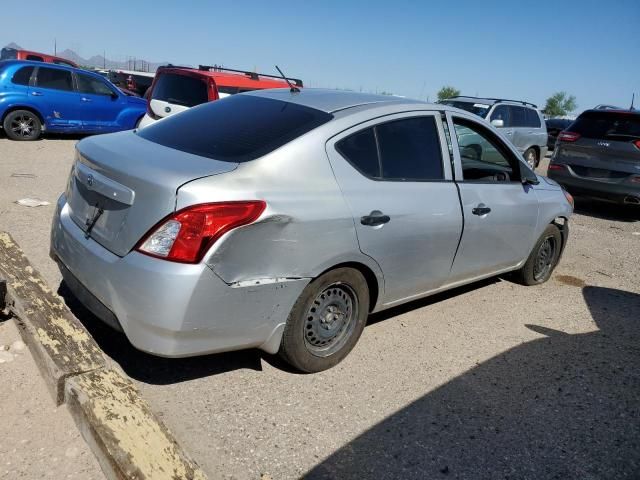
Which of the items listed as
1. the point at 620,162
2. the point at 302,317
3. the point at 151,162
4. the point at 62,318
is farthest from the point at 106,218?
the point at 620,162

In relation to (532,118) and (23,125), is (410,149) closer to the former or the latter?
(23,125)

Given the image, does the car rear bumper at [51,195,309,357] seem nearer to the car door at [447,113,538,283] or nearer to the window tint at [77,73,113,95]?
the car door at [447,113,538,283]

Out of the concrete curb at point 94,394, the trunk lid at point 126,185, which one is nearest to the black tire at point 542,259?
the trunk lid at point 126,185

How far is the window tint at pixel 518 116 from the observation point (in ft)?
42.8

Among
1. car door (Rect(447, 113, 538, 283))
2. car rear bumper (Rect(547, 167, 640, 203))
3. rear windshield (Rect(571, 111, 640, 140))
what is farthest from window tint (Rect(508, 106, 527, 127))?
car door (Rect(447, 113, 538, 283))

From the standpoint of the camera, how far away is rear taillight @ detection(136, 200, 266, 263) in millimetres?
2545

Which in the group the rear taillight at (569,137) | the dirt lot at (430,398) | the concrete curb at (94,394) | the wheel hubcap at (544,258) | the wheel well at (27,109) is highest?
the rear taillight at (569,137)

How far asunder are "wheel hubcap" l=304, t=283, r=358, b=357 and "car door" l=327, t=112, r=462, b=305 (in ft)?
0.93

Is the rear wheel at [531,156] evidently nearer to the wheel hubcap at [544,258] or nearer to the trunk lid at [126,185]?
the wheel hubcap at [544,258]

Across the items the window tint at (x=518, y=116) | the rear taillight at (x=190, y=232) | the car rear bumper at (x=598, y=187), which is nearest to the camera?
the rear taillight at (x=190, y=232)

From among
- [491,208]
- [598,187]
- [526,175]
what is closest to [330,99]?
[491,208]

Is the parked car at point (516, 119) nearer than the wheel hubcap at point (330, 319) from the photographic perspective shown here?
No

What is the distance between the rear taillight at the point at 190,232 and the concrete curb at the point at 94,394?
64 cm

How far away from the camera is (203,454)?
257 cm
